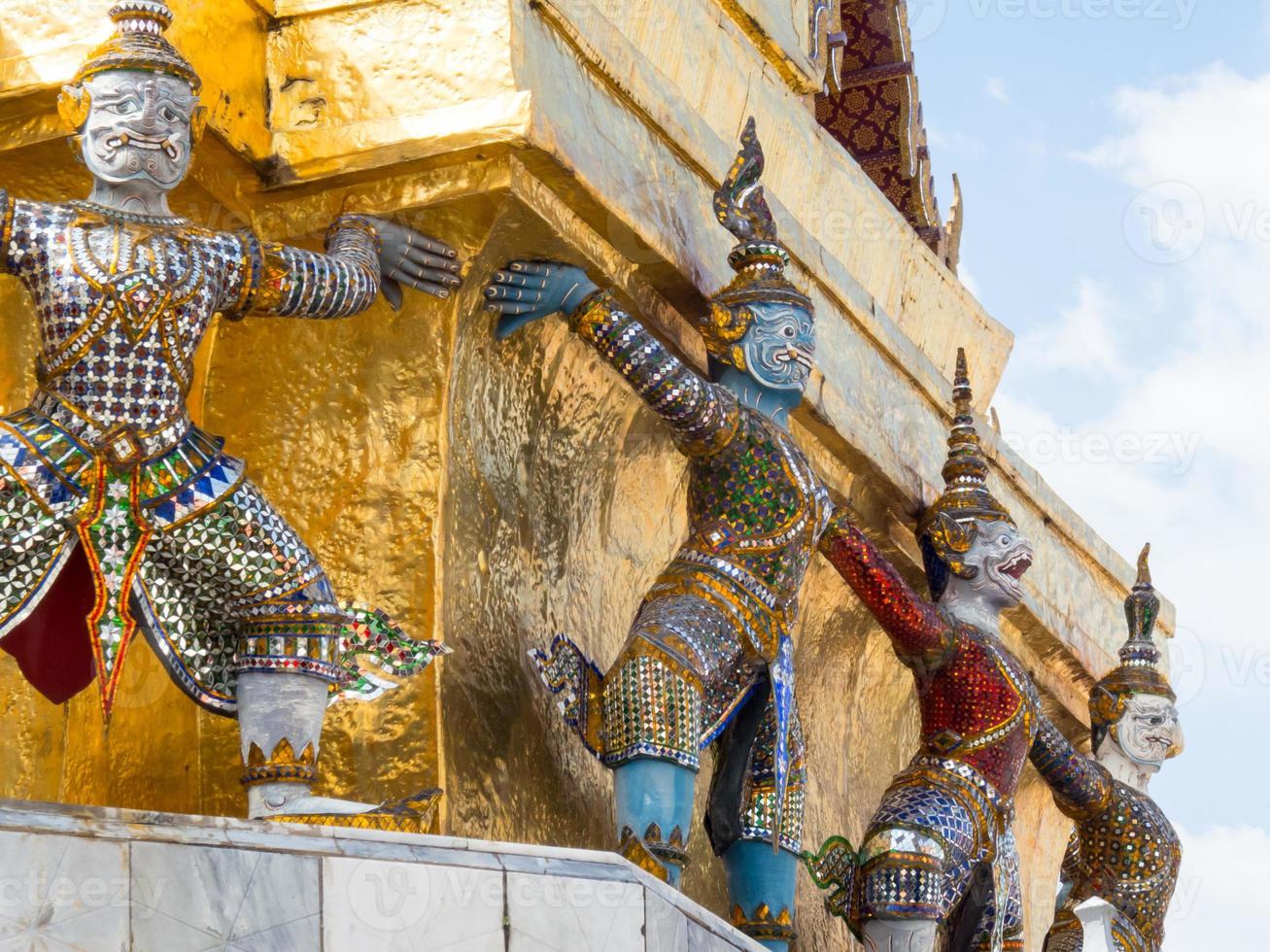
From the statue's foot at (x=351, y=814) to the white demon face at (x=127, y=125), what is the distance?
1.10m

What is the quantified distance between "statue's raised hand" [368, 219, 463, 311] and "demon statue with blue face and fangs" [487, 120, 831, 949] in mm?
130

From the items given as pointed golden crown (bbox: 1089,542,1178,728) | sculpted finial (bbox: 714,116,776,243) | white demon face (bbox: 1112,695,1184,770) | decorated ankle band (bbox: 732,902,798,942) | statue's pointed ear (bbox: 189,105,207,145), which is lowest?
decorated ankle band (bbox: 732,902,798,942)

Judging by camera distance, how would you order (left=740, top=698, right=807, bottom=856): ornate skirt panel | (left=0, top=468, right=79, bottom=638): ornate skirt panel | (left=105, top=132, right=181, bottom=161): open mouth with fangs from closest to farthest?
(left=0, top=468, right=79, bottom=638): ornate skirt panel
(left=105, top=132, right=181, bottom=161): open mouth with fangs
(left=740, top=698, right=807, bottom=856): ornate skirt panel

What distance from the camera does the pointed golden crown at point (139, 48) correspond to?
438 centimetres

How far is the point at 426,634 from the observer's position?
487cm

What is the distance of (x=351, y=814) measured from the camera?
4.25m

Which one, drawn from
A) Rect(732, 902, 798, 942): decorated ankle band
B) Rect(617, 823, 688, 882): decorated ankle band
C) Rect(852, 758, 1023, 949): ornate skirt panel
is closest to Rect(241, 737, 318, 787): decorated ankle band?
Rect(617, 823, 688, 882): decorated ankle band

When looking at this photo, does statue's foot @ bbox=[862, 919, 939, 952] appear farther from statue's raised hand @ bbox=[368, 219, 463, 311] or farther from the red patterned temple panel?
the red patterned temple panel

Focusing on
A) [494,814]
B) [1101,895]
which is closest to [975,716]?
[1101,895]

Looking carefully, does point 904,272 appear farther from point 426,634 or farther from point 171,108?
point 171,108

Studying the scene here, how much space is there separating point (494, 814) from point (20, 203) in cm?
149

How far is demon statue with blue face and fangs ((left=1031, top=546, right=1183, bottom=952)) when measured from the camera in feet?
20.4

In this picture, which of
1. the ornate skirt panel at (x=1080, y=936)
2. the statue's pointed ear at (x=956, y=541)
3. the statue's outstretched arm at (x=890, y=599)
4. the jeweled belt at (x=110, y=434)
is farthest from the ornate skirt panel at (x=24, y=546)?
the ornate skirt panel at (x=1080, y=936)

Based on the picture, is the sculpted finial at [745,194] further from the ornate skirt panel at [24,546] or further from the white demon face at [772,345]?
the ornate skirt panel at [24,546]
